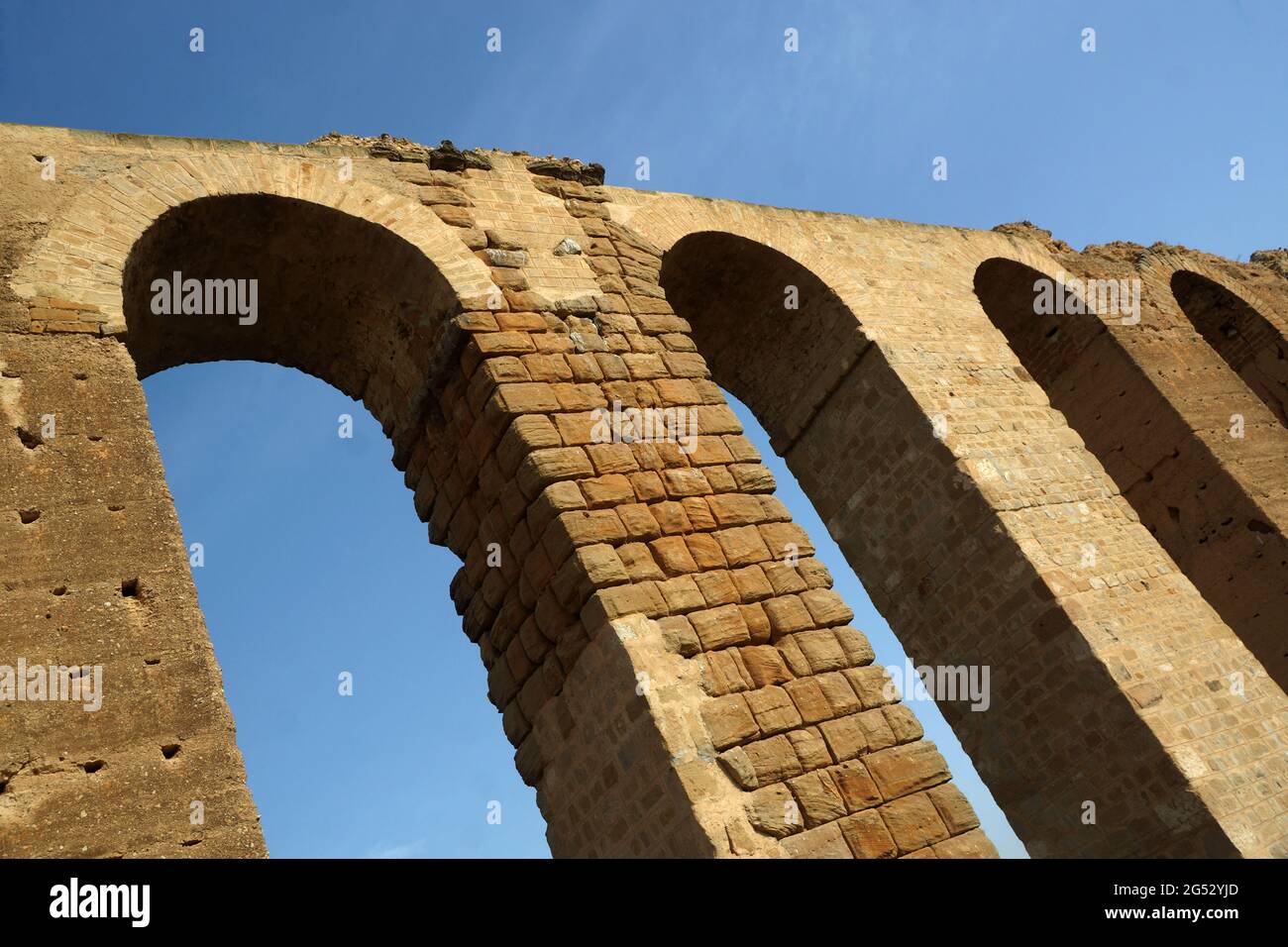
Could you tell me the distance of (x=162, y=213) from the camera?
17.6 ft

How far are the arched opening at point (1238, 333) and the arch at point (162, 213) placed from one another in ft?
31.0

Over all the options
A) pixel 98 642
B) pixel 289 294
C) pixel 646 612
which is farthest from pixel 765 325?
pixel 98 642

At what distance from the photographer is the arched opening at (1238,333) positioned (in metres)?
11.6

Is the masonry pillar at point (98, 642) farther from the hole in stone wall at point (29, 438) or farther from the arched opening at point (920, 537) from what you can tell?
the arched opening at point (920, 537)

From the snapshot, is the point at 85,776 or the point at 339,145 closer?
the point at 85,776

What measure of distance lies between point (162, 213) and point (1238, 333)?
38.8 feet

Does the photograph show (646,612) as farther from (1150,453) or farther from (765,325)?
(1150,453)

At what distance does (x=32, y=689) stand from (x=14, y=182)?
115 inches

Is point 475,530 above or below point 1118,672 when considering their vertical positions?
above

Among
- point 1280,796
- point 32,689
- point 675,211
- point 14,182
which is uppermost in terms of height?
point 675,211

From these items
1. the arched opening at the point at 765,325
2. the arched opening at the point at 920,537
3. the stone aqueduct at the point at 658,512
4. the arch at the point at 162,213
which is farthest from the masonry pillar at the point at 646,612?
the arched opening at the point at 920,537

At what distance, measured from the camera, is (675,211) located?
748 centimetres
